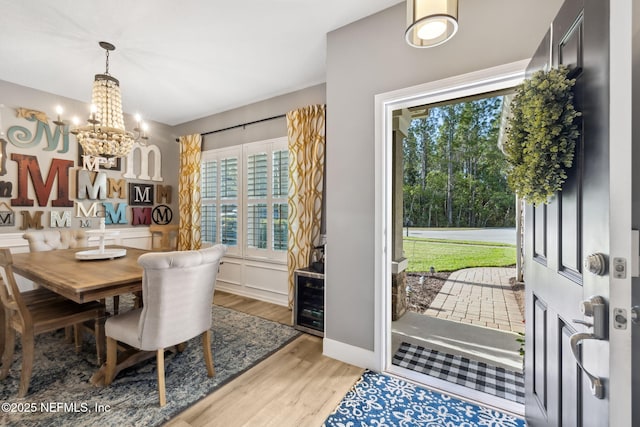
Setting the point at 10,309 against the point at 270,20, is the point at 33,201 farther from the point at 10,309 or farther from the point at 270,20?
the point at 270,20

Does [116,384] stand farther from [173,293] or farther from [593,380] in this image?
[593,380]

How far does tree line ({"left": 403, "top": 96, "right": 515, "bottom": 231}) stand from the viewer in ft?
10.2

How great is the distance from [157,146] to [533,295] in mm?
5166

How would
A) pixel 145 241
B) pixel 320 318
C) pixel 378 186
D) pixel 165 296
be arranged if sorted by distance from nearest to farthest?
pixel 165 296 < pixel 378 186 < pixel 320 318 < pixel 145 241

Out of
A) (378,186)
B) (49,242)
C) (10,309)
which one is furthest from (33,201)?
(378,186)

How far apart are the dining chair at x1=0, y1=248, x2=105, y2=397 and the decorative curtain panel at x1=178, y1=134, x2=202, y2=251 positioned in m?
2.03

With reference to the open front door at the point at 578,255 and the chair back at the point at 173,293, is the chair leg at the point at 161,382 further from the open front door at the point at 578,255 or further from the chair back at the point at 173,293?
the open front door at the point at 578,255

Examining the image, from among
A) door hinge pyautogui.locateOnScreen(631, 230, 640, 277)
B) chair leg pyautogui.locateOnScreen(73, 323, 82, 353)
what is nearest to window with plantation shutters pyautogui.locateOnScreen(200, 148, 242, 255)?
chair leg pyautogui.locateOnScreen(73, 323, 82, 353)

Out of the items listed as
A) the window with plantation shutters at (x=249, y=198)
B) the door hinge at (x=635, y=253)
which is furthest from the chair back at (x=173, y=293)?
the door hinge at (x=635, y=253)

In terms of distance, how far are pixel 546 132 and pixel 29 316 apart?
9.65 ft

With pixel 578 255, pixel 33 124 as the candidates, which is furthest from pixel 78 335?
pixel 578 255

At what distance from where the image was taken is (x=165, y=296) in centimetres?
162

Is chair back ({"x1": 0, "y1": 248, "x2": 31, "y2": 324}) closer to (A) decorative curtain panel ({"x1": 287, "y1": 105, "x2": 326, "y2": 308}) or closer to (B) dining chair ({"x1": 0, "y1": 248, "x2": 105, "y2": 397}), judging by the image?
(B) dining chair ({"x1": 0, "y1": 248, "x2": 105, "y2": 397})

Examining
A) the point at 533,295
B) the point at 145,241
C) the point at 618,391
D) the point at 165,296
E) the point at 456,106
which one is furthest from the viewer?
the point at 145,241
